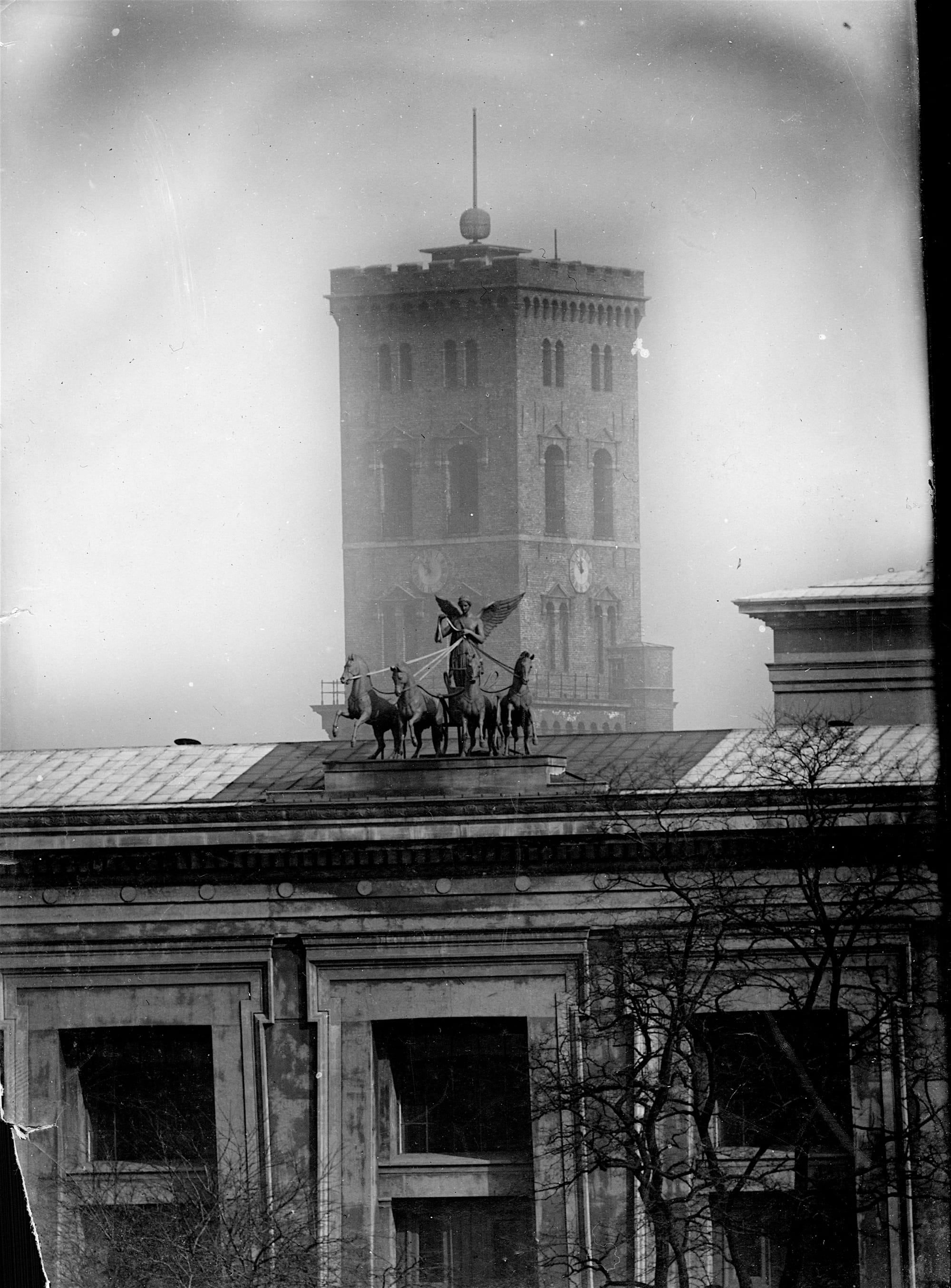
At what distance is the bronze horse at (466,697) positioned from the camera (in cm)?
1214

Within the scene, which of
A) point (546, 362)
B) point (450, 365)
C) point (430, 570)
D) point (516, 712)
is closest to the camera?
point (516, 712)

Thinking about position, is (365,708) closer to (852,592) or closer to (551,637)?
(852,592)

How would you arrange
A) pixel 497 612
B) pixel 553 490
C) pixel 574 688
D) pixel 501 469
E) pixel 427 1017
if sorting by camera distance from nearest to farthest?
pixel 427 1017, pixel 497 612, pixel 574 688, pixel 553 490, pixel 501 469

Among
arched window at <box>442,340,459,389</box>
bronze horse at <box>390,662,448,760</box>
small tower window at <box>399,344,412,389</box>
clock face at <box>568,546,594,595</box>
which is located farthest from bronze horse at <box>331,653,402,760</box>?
arched window at <box>442,340,459,389</box>

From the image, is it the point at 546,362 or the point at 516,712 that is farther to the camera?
the point at 546,362

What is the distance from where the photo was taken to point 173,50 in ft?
35.9

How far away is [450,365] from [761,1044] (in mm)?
4493

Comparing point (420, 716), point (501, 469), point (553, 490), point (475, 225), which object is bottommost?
point (420, 716)

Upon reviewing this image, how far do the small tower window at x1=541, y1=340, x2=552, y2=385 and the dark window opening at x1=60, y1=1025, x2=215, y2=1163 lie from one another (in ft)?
18.2

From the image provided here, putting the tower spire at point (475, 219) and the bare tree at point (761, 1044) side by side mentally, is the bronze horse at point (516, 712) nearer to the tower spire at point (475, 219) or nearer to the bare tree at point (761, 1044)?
the bare tree at point (761, 1044)

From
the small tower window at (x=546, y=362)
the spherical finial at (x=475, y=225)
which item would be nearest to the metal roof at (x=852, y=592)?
the spherical finial at (x=475, y=225)

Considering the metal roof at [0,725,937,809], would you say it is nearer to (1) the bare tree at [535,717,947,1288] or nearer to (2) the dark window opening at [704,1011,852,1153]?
(1) the bare tree at [535,717,947,1288]

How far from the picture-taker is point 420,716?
1220 cm

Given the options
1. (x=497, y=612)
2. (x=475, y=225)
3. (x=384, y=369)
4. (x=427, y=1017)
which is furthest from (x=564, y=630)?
(x=475, y=225)
